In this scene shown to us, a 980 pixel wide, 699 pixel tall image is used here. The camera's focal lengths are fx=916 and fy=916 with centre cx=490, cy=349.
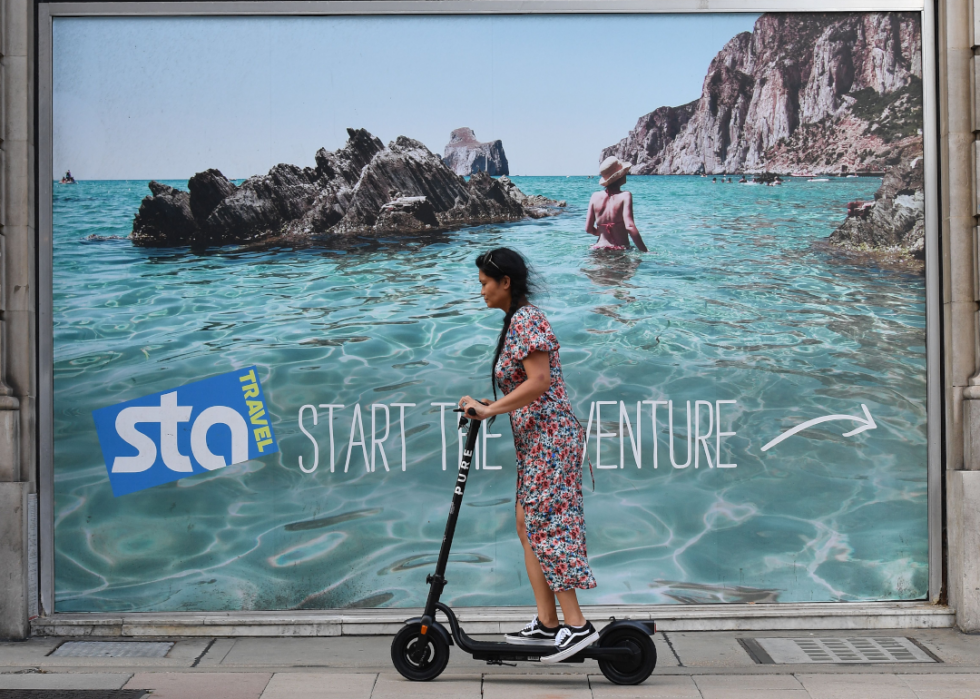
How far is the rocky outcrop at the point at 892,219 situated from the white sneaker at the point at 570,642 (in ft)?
10.4

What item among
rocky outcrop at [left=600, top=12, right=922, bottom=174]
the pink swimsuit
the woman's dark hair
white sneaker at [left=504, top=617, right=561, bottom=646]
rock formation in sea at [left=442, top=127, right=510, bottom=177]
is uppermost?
rocky outcrop at [left=600, top=12, right=922, bottom=174]

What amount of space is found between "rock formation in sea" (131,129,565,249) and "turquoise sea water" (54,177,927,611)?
13 centimetres

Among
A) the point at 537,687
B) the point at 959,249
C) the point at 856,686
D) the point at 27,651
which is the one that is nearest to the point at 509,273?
the point at 537,687

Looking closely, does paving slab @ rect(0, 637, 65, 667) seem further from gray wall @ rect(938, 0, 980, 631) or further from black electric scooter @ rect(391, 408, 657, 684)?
gray wall @ rect(938, 0, 980, 631)

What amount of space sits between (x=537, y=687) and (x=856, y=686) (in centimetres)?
149

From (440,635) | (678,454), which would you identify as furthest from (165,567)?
(678,454)

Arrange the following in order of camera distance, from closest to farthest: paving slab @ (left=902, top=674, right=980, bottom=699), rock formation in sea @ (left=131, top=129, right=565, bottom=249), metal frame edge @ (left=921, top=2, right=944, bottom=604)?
paving slab @ (left=902, top=674, right=980, bottom=699), metal frame edge @ (left=921, top=2, right=944, bottom=604), rock formation in sea @ (left=131, top=129, right=565, bottom=249)

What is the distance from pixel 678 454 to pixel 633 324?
853mm

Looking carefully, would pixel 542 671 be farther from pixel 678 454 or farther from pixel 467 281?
pixel 467 281

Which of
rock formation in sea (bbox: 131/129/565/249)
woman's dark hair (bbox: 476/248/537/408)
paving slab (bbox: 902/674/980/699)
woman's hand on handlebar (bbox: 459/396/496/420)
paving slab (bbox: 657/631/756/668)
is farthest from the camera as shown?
rock formation in sea (bbox: 131/129/565/249)

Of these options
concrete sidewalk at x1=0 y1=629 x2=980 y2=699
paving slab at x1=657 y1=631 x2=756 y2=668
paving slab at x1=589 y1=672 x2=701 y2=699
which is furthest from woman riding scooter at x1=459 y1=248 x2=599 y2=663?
paving slab at x1=657 y1=631 x2=756 y2=668

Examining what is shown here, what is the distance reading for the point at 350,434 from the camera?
566 centimetres

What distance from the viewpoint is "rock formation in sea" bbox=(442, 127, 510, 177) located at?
5859 mm

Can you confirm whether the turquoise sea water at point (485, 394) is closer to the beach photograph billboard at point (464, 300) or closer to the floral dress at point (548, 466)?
the beach photograph billboard at point (464, 300)
